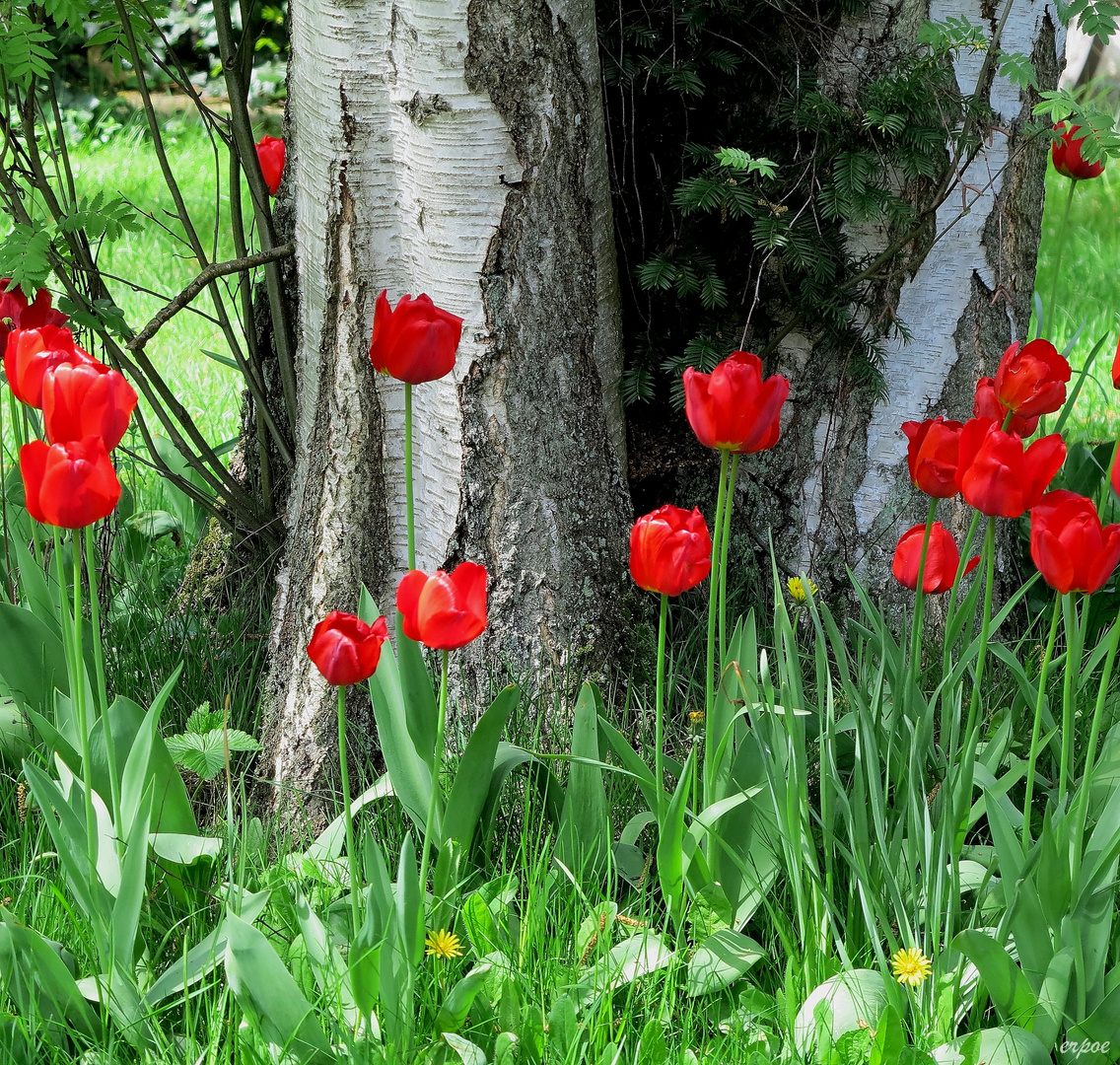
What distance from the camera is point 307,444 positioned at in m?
1.88

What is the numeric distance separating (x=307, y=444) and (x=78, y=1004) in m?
0.95

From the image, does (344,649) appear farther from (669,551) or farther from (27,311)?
(27,311)

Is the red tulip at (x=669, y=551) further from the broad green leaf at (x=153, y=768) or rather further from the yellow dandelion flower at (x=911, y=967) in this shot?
the broad green leaf at (x=153, y=768)

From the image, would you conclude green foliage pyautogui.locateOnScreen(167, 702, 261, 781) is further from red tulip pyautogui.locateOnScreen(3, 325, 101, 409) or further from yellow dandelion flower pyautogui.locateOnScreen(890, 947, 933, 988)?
yellow dandelion flower pyautogui.locateOnScreen(890, 947, 933, 988)

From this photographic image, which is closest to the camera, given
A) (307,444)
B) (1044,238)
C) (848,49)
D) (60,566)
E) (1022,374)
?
(60,566)

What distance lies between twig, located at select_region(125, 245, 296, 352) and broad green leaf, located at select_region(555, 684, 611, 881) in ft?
3.20

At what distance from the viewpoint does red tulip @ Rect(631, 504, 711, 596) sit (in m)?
1.19

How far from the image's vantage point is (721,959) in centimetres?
130

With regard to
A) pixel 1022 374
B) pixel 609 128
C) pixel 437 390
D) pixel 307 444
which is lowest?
pixel 307 444

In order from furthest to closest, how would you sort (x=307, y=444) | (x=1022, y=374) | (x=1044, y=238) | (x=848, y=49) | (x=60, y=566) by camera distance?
1. (x=1044, y=238)
2. (x=848, y=49)
3. (x=307, y=444)
4. (x=1022, y=374)
5. (x=60, y=566)

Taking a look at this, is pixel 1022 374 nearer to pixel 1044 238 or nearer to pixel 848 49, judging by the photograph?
pixel 848 49

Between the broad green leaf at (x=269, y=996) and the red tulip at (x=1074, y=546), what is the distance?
842 mm

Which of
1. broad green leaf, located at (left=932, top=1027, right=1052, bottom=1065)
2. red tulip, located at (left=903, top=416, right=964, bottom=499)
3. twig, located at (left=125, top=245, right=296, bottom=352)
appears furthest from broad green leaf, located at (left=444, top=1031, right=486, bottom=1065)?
twig, located at (left=125, top=245, right=296, bottom=352)

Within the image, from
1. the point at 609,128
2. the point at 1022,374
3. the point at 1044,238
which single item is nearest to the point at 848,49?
the point at 609,128
